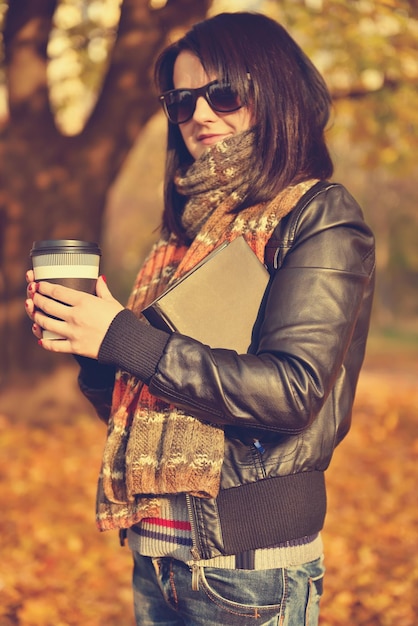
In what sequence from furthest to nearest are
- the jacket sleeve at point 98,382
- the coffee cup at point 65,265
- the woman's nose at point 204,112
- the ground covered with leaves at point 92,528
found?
the ground covered with leaves at point 92,528, the jacket sleeve at point 98,382, the woman's nose at point 204,112, the coffee cup at point 65,265

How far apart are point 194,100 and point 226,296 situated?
0.64 meters

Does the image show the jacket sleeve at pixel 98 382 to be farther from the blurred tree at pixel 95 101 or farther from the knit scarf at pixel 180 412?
the blurred tree at pixel 95 101

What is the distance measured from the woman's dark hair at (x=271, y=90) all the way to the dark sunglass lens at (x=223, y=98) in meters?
0.02

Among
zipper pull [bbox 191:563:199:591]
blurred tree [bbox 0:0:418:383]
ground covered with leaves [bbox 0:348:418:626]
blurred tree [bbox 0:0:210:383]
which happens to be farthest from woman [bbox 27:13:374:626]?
blurred tree [bbox 0:0:210:383]

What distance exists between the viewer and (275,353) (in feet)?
5.12

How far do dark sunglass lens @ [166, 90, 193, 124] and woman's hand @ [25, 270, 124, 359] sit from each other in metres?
0.70

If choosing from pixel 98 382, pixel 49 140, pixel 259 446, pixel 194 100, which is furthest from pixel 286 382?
pixel 49 140

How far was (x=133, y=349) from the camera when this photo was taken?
1593mm

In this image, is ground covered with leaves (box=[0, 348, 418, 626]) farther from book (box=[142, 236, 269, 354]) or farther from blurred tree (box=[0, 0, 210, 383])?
book (box=[142, 236, 269, 354])

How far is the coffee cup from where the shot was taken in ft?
5.45

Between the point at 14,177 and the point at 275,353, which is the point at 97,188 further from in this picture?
the point at 275,353

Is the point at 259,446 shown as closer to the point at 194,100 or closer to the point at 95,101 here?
the point at 194,100

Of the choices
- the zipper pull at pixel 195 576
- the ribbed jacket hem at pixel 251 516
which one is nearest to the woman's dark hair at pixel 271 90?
the ribbed jacket hem at pixel 251 516

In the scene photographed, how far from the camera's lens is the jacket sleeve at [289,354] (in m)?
1.54
